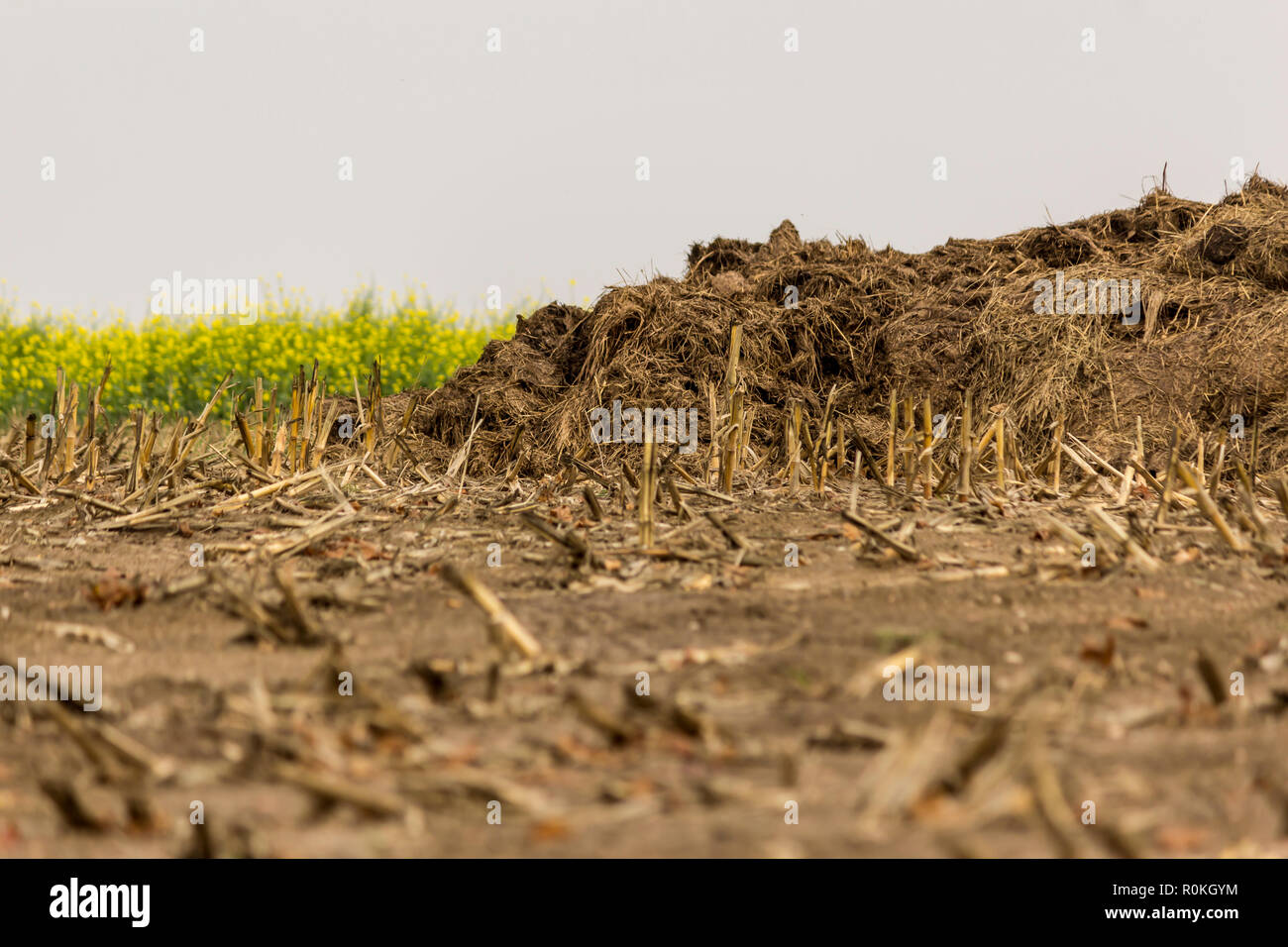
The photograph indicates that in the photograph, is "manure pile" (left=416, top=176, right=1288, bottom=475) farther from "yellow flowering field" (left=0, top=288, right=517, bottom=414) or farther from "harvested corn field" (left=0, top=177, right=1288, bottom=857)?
"yellow flowering field" (left=0, top=288, right=517, bottom=414)

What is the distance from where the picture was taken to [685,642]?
127 inches

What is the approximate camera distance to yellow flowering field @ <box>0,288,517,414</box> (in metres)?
14.5

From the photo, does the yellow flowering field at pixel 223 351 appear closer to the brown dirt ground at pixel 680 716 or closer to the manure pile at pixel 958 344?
the manure pile at pixel 958 344

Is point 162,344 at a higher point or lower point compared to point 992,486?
higher

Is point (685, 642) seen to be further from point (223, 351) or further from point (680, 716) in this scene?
point (223, 351)

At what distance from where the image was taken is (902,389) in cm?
912

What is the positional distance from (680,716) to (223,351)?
14268 millimetres

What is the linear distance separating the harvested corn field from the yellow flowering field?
6391 mm

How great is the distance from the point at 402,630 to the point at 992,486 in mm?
3643

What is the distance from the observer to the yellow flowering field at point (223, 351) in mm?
14539

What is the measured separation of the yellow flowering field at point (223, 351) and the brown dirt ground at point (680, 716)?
33.9 ft

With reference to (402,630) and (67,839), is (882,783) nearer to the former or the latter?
(67,839)
